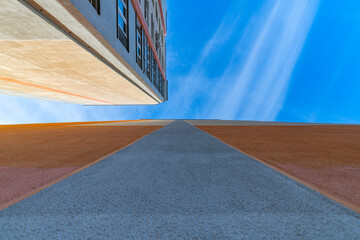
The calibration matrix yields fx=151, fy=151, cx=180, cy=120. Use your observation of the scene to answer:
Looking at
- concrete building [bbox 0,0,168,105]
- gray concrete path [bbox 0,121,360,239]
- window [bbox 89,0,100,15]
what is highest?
window [bbox 89,0,100,15]

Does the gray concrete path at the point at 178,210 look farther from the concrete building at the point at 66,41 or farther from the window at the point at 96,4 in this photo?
the window at the point at 96,4

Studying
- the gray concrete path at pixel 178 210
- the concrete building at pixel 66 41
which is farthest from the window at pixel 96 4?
the gray concrete path at pixel 178 210

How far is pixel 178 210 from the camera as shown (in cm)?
162

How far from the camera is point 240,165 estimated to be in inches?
120

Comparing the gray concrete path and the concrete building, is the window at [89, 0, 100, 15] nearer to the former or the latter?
the concrete building

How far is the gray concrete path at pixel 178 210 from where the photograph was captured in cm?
133

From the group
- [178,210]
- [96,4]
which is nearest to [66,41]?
[96,4]

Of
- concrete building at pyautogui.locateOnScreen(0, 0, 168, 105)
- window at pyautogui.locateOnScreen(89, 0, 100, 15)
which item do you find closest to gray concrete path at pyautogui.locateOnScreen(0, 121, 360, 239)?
concrete building at pyautogui.locateOnScreen(0, 0, 168, 105)

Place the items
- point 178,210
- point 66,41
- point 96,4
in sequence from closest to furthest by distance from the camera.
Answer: point 178,210 → point 96,4 → point 66,41

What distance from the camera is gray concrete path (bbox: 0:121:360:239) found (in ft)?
4.38

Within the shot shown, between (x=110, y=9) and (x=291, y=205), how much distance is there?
1154 centimetres

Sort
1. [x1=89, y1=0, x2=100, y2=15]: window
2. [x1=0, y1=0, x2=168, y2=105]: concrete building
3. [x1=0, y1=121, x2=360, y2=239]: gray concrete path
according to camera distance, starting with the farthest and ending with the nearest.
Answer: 1. [x1=89, y1=0, x2=100, y2=15]: window
2. [x1=0, y1=0, x2=168, y2=105]: concrete building
3. [x1=0, y1=121, x2=360, y2=239]: gray concrete path

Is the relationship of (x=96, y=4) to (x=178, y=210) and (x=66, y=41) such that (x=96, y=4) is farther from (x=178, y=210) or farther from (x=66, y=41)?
(x=178, y=210)

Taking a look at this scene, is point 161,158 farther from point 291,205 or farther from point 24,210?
point 291,205
